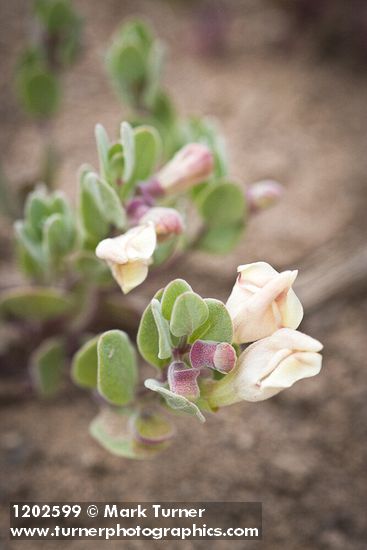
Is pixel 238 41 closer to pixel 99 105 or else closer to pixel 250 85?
pixel 250 85

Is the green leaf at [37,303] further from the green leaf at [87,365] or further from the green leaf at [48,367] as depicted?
the green leaf at [87,365]

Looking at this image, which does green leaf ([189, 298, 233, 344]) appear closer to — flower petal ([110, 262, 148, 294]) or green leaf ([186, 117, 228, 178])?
flower petal ([110, 262, 148, 294])

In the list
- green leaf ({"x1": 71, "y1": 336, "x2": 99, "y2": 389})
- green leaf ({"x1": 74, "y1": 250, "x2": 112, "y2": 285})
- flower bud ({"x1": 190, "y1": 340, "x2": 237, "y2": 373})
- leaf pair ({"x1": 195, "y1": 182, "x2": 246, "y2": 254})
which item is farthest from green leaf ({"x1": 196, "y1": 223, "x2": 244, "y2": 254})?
flower bud ({"x1": 190, "y1": 340, "x2": 237, "y2": 373})

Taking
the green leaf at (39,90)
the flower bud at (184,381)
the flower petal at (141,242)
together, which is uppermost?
the green leaf at (39,90)

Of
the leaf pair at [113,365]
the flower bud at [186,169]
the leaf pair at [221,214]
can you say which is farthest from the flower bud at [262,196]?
the leaf pair at [113,365]

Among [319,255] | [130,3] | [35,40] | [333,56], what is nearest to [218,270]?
[319,255]
